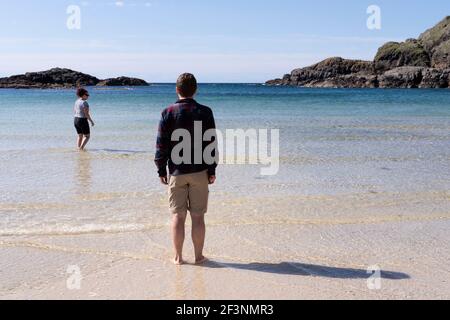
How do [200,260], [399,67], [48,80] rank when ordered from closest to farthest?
[200,260] < [399,67] < [48,80]

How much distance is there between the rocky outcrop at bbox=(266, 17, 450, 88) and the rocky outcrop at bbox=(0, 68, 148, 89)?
A: 58.8 metres

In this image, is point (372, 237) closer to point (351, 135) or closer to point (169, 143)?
point (169, 143)

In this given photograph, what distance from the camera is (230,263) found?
5.35m

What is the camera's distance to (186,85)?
508cm

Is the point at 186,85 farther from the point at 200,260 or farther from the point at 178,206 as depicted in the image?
the point at 200,260

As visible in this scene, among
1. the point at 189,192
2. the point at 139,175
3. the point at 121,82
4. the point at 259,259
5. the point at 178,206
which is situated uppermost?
the point at 121,82

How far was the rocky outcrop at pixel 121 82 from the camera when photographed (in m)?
139

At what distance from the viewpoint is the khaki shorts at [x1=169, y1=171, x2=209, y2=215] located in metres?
5.14

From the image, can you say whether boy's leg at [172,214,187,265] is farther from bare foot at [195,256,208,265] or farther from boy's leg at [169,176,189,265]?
bare foot at [195,256,208,265]

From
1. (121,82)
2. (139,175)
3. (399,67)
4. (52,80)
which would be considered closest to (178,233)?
(139,175)

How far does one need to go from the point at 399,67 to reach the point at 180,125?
118193mm

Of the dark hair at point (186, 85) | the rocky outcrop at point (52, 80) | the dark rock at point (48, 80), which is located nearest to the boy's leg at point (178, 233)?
the dark hair at point (186, 85)

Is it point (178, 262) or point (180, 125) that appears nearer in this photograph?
point (180, 125)

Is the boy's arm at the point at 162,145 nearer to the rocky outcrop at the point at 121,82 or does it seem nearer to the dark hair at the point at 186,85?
the dark hair at the point at 186,85
